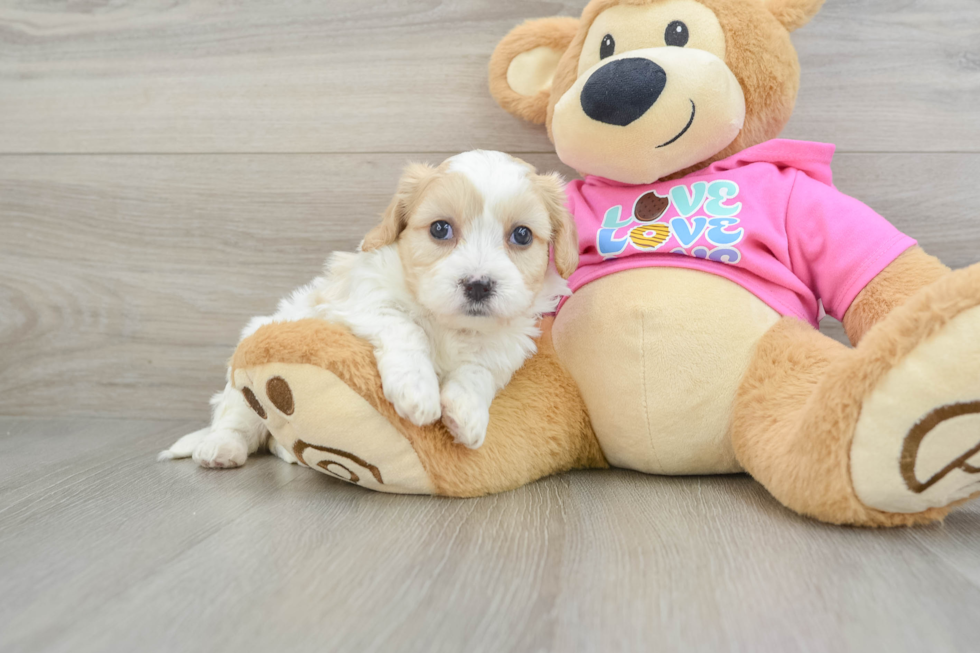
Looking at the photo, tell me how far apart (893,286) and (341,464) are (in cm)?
94

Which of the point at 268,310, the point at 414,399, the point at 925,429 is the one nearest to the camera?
the point at 925,429

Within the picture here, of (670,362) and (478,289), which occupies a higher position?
(478,289)

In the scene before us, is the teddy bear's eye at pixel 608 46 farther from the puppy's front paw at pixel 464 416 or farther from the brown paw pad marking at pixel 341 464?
the brown paw pad marking at pixel 341 464

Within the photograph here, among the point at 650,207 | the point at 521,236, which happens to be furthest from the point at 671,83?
the point at 521,236

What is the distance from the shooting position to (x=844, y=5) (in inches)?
60.4

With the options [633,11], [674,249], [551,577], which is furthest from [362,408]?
[633,11]

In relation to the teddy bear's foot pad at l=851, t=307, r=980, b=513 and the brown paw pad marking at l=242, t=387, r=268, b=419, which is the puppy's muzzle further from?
the teddy bear's foot pad at l=851, t=307, r=980, b=513

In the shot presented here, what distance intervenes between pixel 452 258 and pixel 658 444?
1.56ft

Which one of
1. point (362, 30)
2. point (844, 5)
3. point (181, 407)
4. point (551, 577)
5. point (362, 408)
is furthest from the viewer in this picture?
point (181, 407)

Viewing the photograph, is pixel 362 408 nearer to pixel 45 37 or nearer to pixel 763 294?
pixel 763 294

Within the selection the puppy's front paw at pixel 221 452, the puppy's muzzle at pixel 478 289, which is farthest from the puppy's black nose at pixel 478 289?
the puppy's front paw at pixel 221 452

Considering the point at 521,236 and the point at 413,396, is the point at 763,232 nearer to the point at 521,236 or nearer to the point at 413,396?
the point at 521,236

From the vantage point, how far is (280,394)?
104 centimetres

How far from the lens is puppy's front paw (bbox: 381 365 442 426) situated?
998 mm
